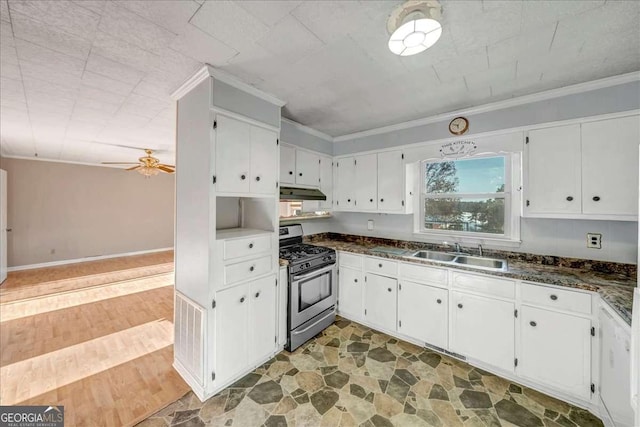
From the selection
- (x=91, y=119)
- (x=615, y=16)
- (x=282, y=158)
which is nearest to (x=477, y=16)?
(x=615, y=16)

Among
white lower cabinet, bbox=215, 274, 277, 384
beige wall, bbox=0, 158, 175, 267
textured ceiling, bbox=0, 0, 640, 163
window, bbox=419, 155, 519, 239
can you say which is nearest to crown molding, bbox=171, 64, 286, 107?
textured ceiling, bbox=0, 0, 640, 163

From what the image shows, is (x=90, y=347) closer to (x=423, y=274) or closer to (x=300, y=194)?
(x=300, y=194)

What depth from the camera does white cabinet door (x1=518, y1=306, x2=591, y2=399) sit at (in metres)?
1.79

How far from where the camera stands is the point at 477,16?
1330mm

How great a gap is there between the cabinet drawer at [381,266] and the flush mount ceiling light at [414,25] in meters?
2.09

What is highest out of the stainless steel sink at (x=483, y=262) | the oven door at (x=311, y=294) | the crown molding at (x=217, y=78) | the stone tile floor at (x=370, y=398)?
the crown molding at (x=217, y=78)

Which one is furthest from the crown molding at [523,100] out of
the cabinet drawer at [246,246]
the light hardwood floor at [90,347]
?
the light hardwood floor at [90,347]

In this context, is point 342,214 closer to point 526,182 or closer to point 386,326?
point 386,326

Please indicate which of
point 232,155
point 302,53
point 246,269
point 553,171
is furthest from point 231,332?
point 553,171

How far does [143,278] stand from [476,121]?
635 cm

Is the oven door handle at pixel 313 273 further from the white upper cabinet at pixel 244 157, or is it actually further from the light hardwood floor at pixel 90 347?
the light hardwood floor at pixel 90 347

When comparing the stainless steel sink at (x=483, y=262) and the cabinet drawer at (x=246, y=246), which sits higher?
the cabinet drawer at (x=246, y=246)

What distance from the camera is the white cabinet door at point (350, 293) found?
302cm

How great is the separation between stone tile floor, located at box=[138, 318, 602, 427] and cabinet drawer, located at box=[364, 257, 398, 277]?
2.72 ft
